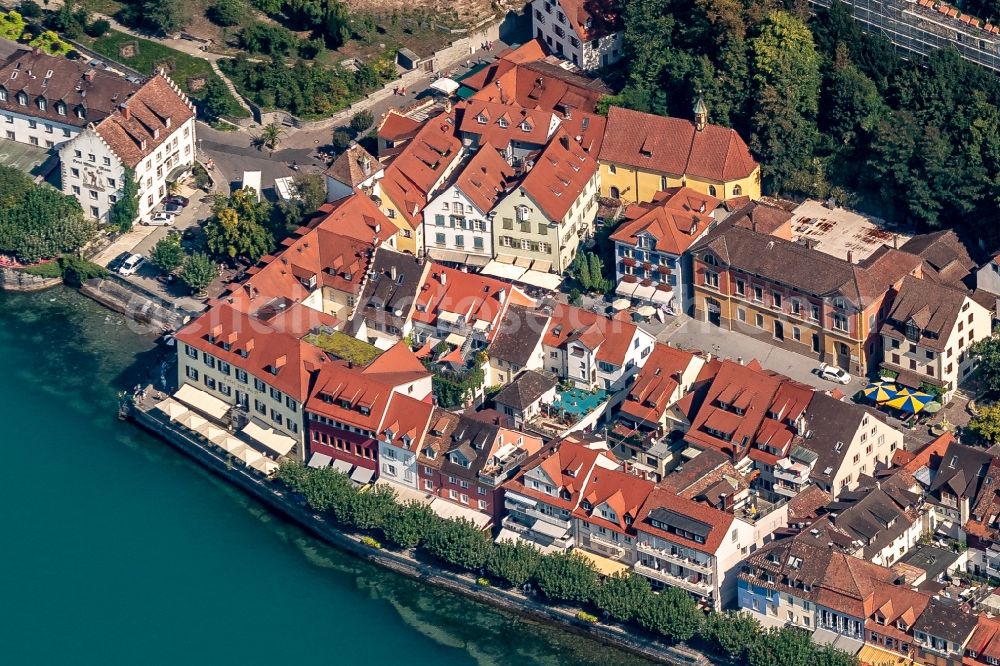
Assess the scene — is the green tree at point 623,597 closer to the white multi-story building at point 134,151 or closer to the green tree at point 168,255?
the green tree at point 168,255

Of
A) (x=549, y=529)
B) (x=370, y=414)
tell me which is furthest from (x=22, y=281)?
(x=549, y=529)

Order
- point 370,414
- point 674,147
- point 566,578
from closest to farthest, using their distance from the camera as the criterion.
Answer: point 566,578 < point 370,414 < point 674,147

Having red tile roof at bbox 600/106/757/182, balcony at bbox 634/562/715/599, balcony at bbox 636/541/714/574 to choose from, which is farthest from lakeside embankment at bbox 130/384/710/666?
red tile roof at bbox 600/106/757/182

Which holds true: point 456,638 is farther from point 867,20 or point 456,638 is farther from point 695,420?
point 867,20

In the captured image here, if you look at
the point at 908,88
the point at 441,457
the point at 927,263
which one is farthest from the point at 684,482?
the point at 908,88

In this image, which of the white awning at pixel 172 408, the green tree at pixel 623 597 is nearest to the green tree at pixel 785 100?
the green tree at pixel 623 597

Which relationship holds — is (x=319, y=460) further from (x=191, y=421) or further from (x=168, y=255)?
(x=168, y=255)
